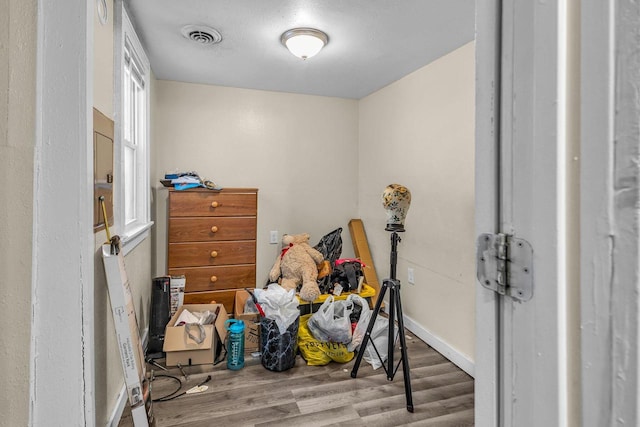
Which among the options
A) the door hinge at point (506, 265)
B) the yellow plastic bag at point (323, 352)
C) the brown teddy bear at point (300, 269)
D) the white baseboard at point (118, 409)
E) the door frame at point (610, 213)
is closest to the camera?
the door frame at point (610, 213)

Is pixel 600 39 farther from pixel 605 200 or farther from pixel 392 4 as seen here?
pixel 392 4

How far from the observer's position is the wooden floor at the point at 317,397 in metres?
1.81

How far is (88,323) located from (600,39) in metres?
1.10

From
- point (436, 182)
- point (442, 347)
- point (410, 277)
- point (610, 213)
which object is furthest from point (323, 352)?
point (610, 213)

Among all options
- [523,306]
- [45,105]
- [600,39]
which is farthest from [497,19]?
[45,105]

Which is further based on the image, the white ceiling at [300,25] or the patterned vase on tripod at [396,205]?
the patterned vase on tripod at [396,205]

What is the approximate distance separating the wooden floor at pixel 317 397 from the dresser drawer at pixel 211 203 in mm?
1239

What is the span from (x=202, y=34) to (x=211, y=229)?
5.01 feet

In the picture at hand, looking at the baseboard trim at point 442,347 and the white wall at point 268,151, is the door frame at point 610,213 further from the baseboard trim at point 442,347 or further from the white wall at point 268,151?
the white wall at point 268,151

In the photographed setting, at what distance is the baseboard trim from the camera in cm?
230

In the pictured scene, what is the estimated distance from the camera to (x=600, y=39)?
40cm

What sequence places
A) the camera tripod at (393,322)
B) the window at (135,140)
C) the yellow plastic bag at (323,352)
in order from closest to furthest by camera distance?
the camera tripod at (393,322) < the window at (135,140) < the yellow plastic bag at (323,352)

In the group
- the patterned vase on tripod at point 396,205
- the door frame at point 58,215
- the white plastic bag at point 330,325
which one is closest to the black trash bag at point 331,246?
the white plastic bag at point 330,325

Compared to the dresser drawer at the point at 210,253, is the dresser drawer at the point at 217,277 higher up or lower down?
lower down
